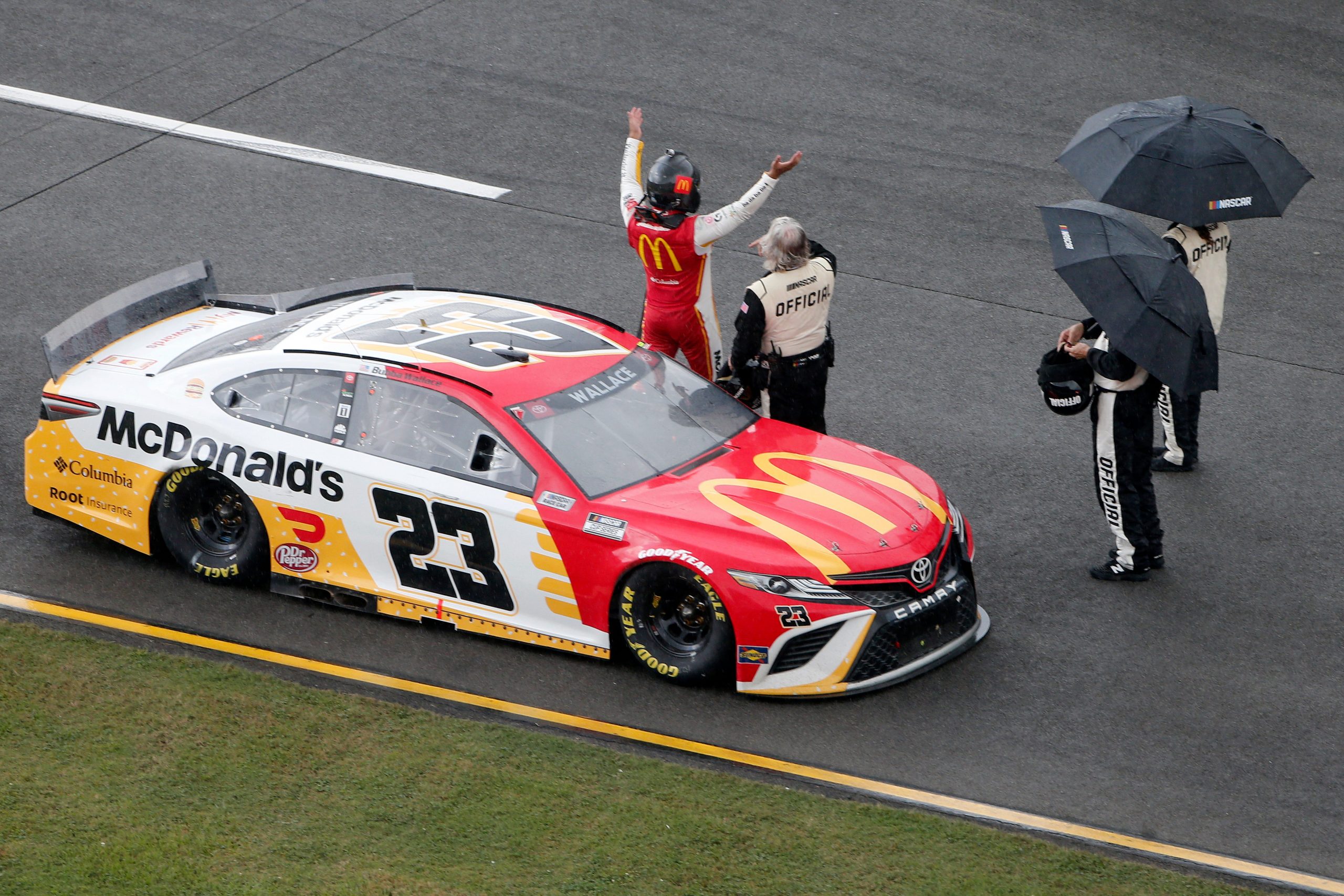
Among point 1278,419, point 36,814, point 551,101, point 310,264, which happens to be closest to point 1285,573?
point 1278,419

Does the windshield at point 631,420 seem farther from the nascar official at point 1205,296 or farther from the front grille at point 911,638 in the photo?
the nascar official at point 1205,296

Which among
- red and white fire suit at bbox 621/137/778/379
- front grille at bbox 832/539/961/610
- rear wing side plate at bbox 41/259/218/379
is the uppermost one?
red and white fire suit at bbox 621/137/778/379

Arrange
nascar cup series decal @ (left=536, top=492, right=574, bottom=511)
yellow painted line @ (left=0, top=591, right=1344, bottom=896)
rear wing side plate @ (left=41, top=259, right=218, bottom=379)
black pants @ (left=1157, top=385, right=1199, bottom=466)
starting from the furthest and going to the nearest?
black pants @ (left=1157, top=385, right=1199, bottom=466) < rear wing side plate @ (left=41, top=259, right=218, bottom=379) < nascar cup series decal @ (left=536, top=492, right=574, bottom=511) < yellow painted line @ (left=0, top=591, right=1344, bottom=896)

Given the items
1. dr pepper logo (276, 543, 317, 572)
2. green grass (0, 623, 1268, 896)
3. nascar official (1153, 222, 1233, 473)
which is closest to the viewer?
green grass (0, 623, 1268, 896)

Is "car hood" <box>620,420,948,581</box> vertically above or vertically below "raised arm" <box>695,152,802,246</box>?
below

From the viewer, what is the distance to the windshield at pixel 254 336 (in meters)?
8.63

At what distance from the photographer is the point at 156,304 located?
31.0 feet

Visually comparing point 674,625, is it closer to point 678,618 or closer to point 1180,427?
point 678,618

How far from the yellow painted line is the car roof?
155 centimetres

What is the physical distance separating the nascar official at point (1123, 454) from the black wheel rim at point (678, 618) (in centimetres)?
265

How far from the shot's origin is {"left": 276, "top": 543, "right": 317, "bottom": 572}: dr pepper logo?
824 cm

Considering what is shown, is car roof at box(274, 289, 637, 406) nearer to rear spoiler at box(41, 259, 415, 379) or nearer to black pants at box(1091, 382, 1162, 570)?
Result: rear spoiler at box(41, 259, 415, 379)

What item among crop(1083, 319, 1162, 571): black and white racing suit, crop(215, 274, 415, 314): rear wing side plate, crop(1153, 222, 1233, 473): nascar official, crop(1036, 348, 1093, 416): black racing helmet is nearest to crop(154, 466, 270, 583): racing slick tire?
crop(215, 274, 415, 314): rear wing side plate

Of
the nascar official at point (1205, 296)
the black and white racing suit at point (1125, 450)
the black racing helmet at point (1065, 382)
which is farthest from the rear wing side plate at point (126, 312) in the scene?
the nascar official at point (1205, 296)
